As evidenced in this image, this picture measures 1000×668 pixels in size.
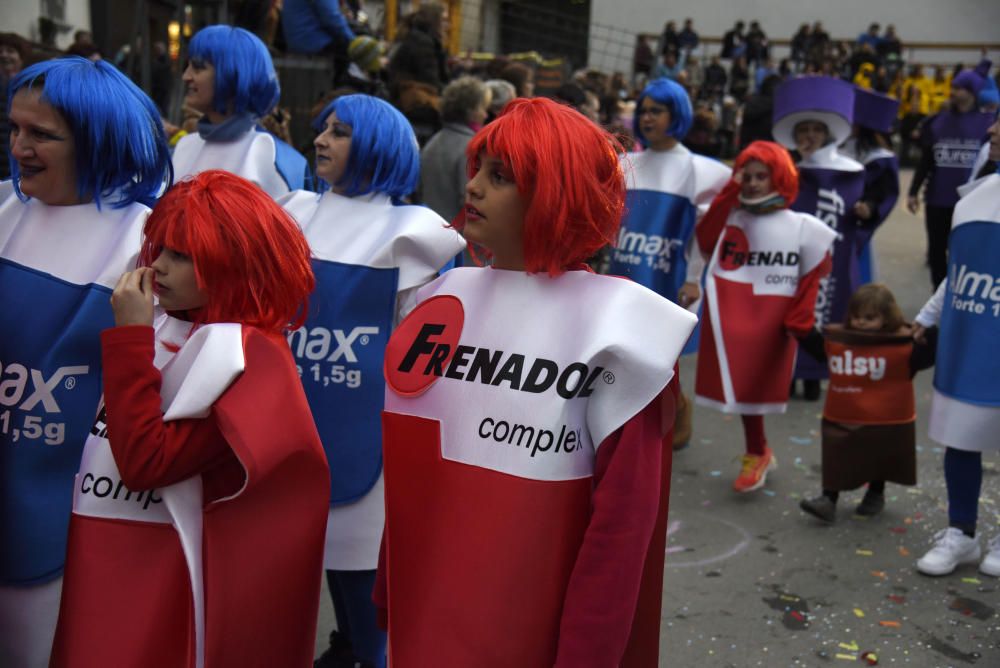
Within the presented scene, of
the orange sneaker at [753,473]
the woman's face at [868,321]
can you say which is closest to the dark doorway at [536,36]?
the orange sneaker at [753,473]

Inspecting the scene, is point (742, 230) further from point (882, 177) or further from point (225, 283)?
point (225, 283)

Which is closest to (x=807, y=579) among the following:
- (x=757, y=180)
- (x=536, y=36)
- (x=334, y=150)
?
(x=757, y=180)

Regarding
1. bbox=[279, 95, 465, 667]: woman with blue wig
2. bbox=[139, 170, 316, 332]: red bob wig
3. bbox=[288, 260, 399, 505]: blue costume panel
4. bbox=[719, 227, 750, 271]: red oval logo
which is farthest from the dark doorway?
bbox=[139, 170, 316, 332]: red bob wig

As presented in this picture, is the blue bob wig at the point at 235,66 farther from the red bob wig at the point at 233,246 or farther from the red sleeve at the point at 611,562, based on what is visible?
the red sleeve at the point at 611,562

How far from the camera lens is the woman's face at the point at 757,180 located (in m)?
5.28

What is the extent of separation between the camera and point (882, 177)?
23.5 feet

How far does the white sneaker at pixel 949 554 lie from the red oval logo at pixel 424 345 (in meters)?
2.95

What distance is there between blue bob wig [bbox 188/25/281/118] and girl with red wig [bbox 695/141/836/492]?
95.7 inches

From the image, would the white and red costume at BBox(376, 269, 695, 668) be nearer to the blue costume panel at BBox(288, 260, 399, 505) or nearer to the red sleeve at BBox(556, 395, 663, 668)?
the red sleeve at BBox(556, 395, 663, 668)

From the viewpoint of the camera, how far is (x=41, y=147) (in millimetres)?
2479

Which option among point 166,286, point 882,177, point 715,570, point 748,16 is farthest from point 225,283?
point 748,16

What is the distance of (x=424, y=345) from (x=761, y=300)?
137 inches

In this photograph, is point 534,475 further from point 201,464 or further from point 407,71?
point 407,71

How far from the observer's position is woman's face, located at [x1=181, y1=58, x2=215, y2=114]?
3.96 meters
